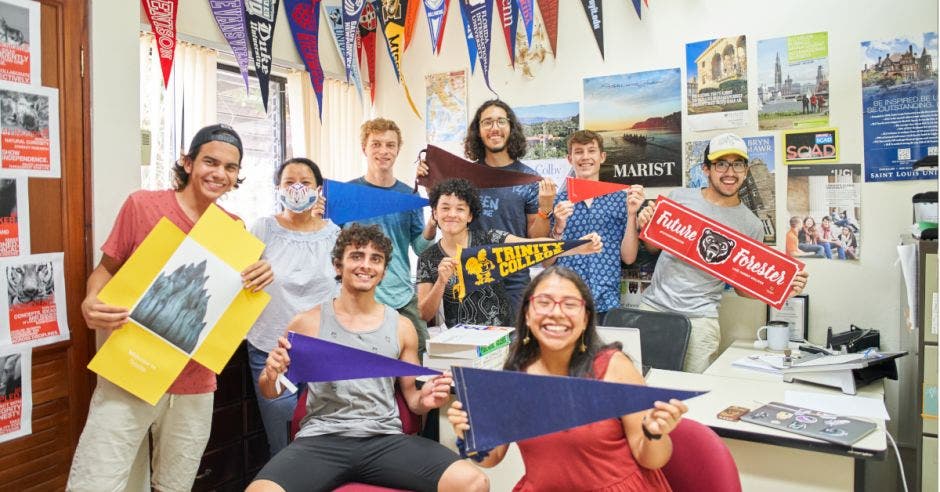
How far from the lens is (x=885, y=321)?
305 centimetres

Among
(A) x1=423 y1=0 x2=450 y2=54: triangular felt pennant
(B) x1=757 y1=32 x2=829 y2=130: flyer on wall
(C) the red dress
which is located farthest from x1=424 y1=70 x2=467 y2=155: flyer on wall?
(C) the red dress

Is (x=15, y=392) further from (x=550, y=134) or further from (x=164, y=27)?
(x=550, y=134)

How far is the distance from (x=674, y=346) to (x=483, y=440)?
1.77 metres

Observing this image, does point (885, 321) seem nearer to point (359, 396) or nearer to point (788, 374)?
point (788, 374)

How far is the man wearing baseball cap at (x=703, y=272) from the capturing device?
116 inches

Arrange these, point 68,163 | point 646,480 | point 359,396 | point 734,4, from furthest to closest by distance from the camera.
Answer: point 734,4 < point 68,163 < point 359,396 < point 646,480

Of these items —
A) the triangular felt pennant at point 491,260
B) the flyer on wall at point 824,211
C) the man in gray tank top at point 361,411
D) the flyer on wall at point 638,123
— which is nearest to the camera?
the man in gray tank top at point 361,411

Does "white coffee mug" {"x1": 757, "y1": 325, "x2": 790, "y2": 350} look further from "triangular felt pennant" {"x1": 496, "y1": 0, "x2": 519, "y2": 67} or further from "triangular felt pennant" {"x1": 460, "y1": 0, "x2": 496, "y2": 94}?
"triangular felt pennant" {"x1": 460, "y1": 0, "x2": 496, "y2": 94}

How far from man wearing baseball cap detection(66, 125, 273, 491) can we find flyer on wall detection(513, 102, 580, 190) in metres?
2.12

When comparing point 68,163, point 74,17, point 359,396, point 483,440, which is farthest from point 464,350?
point 74,17

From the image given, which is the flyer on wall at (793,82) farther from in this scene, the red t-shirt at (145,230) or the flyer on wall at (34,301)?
the flyer on wall at (34,301)

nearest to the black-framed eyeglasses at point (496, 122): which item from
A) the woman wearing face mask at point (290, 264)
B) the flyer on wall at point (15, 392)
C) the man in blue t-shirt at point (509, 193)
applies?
the man in blue t-shirt at point (509, 193)

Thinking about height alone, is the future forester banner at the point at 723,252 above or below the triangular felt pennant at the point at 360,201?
below

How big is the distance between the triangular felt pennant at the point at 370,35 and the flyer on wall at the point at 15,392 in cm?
304
